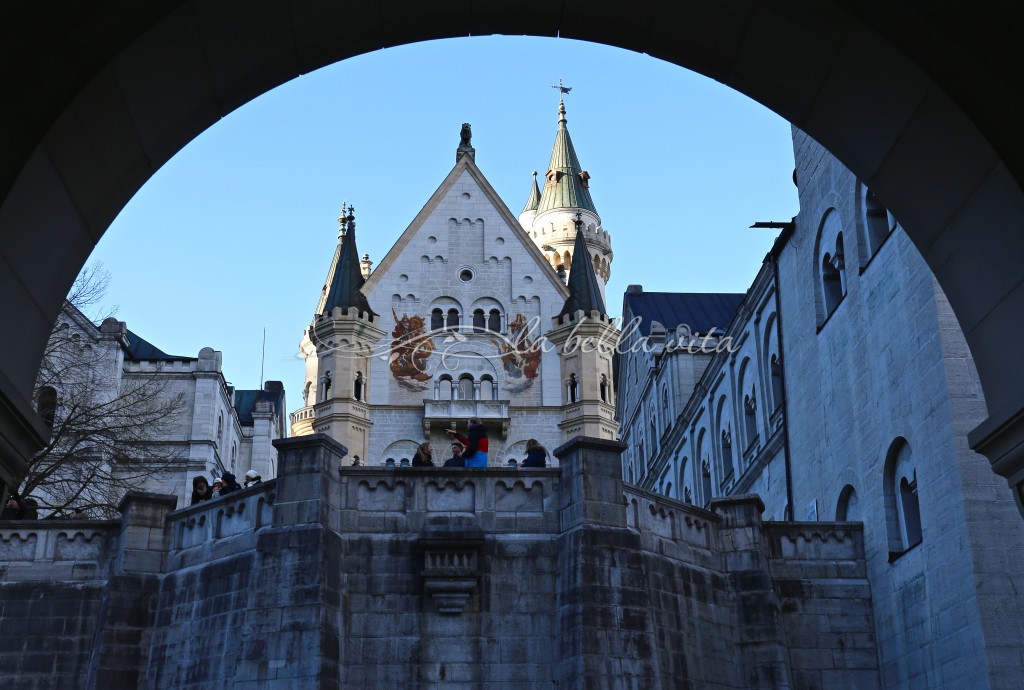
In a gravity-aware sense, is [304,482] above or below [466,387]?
below

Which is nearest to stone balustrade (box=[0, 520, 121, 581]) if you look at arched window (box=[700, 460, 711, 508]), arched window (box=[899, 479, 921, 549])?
arched window (box=[899, 479, 921, 549])

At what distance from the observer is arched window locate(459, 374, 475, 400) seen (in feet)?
174

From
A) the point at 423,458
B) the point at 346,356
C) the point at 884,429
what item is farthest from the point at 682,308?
the point at 423,458

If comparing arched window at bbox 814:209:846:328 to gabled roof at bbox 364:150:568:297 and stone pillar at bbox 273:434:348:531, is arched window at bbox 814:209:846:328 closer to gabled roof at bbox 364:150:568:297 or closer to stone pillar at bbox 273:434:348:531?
stone pillar at bbox 273:434:348:531

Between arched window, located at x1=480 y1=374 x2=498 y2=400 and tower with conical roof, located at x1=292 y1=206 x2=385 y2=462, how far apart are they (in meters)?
4.79

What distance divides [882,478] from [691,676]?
6465 millimetres

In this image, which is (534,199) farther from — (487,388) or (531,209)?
(487,388)

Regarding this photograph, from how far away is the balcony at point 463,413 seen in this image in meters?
51.9

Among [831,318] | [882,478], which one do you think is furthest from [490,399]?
[882,478]

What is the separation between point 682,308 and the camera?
70.0 m

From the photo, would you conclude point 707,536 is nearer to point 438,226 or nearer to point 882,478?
point 882,478

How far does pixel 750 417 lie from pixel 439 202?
69.2ft

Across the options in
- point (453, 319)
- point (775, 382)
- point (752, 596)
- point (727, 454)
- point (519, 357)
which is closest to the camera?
point (752, 596)

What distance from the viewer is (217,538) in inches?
888
